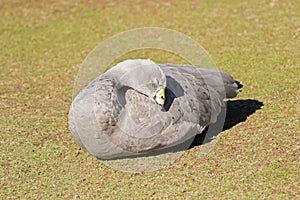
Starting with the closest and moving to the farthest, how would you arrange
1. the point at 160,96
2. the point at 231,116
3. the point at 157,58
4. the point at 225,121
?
the point at 160,96
the point at 225,121
the point at 231,116
the point at 157,58

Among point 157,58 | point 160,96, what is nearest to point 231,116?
point 160,96

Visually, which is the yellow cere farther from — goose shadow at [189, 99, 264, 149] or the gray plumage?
goose shadow at [189, 99, 264, 149]

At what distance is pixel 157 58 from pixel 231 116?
3275 millimetres

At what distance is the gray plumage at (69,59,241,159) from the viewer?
6918 mm

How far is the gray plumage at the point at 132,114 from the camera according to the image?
22.7ft

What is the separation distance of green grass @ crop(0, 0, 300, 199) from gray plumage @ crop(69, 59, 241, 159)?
313mm

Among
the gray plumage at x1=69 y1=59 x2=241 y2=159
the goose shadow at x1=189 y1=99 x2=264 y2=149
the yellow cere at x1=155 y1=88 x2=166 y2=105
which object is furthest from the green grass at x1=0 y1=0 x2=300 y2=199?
the yellow cere at x1=155 y1=88 x2=166 y2=105

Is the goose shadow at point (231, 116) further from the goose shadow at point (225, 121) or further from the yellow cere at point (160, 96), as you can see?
the yellow cere at point (160, 96)

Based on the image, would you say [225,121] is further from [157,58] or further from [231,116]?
[157,58]

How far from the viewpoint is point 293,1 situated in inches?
534

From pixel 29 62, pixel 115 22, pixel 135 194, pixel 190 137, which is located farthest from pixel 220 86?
pixel 115 22

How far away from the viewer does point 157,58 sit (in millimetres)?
11414

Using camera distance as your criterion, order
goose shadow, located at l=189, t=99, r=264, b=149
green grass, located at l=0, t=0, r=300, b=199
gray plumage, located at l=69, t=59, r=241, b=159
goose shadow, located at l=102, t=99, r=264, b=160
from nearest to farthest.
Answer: green grass, located at l=0, t=0, r=300, b=199 < gray plumage, located at l=69, t=59, r=241, b=159 < goose shadow, located at l=102, t=99, r=264, b=160 < goose shadow, located at l=189, t=99, r=264, b=149

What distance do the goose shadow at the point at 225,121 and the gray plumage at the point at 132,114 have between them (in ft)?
0.54
